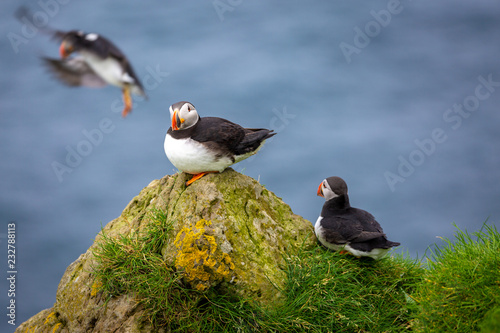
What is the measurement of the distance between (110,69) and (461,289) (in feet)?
14.8

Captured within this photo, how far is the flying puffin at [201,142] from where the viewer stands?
18.3ft

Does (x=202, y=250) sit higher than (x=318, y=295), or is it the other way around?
(x=202, y=250)

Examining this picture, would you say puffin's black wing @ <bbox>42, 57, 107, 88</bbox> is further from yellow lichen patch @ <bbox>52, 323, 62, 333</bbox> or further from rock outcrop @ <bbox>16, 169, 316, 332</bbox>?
yellow lichen patch @ <bbox>52, 323, 62, 333</bbox>

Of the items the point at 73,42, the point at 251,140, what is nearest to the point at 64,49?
the point at 73,42

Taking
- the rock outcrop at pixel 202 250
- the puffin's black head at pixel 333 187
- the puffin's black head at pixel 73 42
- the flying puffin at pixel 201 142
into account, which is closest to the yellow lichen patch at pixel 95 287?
the rock outcrop at pixel 202 250

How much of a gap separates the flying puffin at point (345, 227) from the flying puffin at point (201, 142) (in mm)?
1319

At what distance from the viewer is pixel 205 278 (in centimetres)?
521

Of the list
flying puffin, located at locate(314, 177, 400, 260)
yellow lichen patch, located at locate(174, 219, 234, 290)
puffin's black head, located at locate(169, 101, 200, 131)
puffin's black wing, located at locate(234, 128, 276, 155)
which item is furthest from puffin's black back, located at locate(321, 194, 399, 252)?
puffin's black head, located at locate(169, 101, 200, 131)

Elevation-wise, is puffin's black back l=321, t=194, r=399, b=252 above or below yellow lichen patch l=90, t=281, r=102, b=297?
above

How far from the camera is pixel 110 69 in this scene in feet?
18.4

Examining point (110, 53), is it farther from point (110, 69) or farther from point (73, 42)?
point (73, 42)

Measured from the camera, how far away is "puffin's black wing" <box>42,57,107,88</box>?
5.81m

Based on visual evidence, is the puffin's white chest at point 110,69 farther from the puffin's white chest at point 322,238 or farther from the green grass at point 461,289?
the green grass at point 461,289

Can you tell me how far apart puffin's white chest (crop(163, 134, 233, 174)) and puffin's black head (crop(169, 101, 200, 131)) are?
0.20 meters
